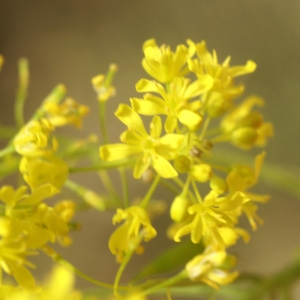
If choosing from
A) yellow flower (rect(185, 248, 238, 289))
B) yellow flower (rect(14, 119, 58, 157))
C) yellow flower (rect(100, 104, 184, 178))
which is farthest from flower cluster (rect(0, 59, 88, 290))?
yellow flower (rect(185, 248, 238, 289))

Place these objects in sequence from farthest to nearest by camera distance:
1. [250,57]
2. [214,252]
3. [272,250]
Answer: [272,250] < [250,57] < [214,252]

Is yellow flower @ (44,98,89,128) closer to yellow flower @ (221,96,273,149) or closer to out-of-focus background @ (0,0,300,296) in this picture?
yellow flower @ (221,96,273,149)

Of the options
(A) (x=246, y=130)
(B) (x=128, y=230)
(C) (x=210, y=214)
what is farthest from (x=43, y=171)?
(A) (x=246, y=130)

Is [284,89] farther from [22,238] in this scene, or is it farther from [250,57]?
[22,238]

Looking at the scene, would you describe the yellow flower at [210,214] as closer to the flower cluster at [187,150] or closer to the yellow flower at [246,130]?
the flower cluster at [187,150]

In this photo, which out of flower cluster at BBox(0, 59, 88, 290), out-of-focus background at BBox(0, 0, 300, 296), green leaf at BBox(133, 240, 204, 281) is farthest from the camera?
out-of-focus background at BBox(0, 0, 300, 296)

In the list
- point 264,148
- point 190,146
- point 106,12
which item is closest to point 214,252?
point 190,146

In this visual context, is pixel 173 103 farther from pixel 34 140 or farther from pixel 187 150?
pixel 34 140

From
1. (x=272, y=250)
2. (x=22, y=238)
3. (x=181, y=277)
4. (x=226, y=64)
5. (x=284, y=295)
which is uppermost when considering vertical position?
(x=226, y=64)
